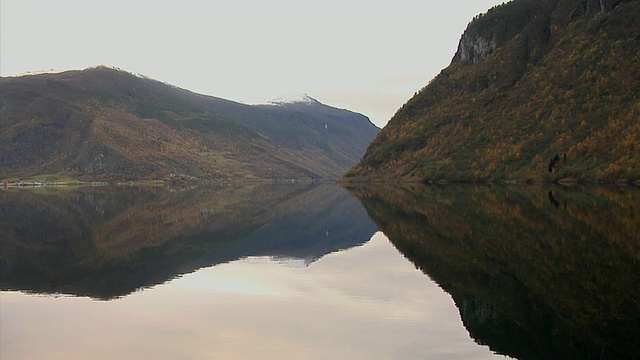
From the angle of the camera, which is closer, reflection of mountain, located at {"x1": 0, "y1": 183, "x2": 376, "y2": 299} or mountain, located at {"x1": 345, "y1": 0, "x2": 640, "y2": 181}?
reflection of mountain, located at {"x1": 0, "y1": 183, "x2": 376, "y2": 299}

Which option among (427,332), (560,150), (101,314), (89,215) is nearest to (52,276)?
(101,314)

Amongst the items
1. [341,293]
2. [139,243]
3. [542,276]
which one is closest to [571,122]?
[139,243]

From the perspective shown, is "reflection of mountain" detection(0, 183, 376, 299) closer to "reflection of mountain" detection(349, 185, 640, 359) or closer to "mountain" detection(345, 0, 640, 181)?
"reflection of mountain" detection(349, 185, 640, 359)

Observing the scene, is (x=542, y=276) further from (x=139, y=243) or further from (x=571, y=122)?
(x=571, y=122)

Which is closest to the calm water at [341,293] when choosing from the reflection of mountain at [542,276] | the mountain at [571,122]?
the reflection of mountain at [542,276]

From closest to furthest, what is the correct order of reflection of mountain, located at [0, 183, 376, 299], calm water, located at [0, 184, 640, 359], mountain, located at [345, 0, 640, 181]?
calm water, located at [0, 184, 640, 359] < reflection of mountain, located at [0, 183, 376, 299] < mountain, located at [345, 0, 640, 181]

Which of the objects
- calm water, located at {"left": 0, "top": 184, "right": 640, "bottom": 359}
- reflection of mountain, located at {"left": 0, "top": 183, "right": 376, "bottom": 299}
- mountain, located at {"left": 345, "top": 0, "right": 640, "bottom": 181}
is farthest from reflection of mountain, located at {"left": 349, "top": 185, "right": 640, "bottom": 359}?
mountain, located at {"left": 345, "top": 0, "right": 640, "bottom": 181}

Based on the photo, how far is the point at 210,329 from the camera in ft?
66.2

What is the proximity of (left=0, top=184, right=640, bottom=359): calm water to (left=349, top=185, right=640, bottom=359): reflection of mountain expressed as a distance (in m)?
0.08

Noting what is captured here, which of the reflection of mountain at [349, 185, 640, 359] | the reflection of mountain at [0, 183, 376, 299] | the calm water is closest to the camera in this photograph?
the reflection of mountain at [349, 185, 640, 359]

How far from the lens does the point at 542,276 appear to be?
1014 inches

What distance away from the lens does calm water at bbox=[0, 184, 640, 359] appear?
18.0m

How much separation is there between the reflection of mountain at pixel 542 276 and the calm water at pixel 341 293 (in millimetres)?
80

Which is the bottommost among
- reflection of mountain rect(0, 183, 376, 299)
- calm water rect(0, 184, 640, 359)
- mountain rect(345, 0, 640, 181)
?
reflection of mountain rect(0, 183, 376, 299)
